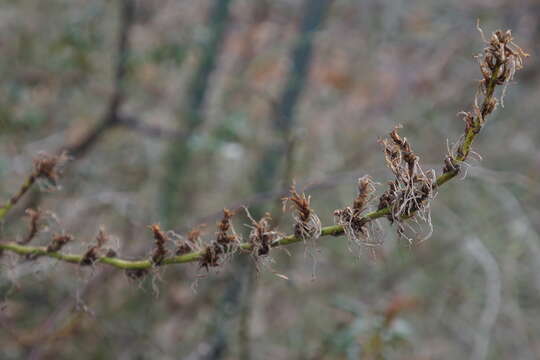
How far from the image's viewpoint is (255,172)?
3.71 meters

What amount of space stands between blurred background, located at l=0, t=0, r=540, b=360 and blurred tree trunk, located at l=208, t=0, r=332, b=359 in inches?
0.6

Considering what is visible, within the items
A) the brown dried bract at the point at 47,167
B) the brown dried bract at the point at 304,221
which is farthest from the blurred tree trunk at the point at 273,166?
the brown dried bract at the point at 304,221

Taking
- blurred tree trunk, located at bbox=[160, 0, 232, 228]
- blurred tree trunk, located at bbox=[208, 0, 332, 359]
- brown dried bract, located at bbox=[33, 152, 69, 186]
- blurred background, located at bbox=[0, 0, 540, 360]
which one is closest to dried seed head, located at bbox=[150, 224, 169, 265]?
brown dried bract, located at bbox=[33, 152, 69, 186]

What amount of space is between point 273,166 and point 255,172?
0.58 ft

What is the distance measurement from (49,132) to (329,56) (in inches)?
116

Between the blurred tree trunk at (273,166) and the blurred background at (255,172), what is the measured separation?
15 millimetres

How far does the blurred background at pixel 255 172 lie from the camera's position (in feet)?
8.67

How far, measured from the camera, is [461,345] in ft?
13.4

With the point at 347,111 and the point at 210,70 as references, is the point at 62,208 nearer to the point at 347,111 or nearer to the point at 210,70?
the point at 210,70

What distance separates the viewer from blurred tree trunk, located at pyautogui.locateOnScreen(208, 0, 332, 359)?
7.91 ft

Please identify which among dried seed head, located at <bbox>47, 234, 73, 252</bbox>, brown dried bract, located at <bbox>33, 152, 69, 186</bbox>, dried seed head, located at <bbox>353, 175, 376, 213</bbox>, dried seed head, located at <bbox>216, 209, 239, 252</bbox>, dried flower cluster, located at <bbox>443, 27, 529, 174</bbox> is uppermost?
brown dried bract, located at <bbox>33, 152, 69, 186</bbox>

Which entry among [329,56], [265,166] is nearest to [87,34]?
[265,166]

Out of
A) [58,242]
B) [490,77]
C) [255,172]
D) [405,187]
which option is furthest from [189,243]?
[255,172]

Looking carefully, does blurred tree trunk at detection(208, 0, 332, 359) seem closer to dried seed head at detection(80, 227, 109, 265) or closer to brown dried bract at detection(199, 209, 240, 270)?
dried seed head at detection(80, 227, 109, 265)
